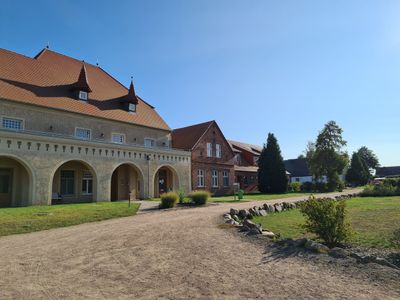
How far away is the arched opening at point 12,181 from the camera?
826 inches

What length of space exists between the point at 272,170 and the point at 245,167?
6.74 m

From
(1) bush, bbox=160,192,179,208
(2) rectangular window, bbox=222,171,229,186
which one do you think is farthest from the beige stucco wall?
(2) rectangular window, bbox=222,171,229,186

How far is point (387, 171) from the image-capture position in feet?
345

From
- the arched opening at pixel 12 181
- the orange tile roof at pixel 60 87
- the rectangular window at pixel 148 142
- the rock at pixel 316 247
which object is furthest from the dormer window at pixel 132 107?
the rock at pixel 316 247

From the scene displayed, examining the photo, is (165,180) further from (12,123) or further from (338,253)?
(338,253)

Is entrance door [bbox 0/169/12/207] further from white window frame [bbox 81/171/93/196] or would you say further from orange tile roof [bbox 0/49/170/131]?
white window frame [bbox 81/171/93/196]

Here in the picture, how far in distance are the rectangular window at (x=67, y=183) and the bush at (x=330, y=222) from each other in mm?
20274

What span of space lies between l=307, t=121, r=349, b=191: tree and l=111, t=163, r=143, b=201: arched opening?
29.4m

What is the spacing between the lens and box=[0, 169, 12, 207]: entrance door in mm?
21234

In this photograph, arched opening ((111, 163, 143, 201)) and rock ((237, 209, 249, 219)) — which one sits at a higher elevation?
arched opening ((111, 163, 143, 201))

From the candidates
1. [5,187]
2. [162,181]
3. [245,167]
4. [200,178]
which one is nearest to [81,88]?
[5,187]

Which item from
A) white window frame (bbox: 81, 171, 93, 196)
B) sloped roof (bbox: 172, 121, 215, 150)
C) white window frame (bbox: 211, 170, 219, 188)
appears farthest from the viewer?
white window frame (bbox: 211, 170, 219, 188)

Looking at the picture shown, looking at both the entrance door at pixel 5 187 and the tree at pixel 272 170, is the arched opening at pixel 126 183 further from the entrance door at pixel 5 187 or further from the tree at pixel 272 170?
the tree at pixel 272 170

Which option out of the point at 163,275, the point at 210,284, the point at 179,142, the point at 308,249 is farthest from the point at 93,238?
the point at 179,142
